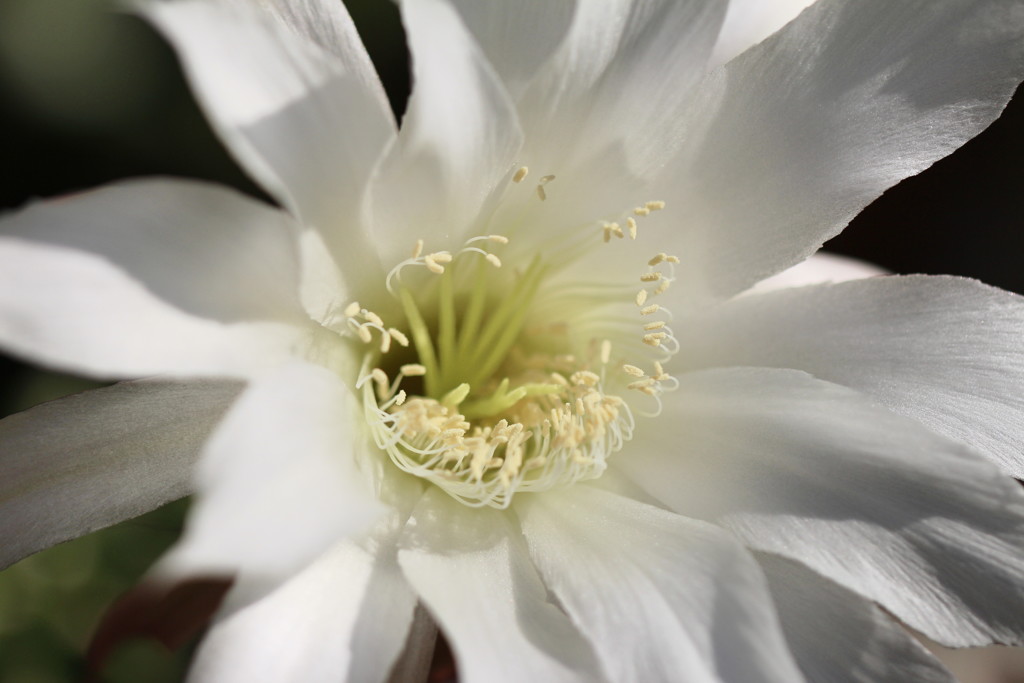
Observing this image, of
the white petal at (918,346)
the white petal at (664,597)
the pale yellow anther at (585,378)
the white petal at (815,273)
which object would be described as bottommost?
the white petal at (664,597)

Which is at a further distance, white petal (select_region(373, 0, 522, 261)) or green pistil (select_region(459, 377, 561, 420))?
green pistil (select_region(459, 377, 561, 420))

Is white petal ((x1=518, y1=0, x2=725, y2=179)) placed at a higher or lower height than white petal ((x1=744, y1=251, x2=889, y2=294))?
A: higher

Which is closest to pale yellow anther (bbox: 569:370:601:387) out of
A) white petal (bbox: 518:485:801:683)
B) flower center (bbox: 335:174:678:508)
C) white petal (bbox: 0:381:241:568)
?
flower center (bbox: 335:174:678:508)

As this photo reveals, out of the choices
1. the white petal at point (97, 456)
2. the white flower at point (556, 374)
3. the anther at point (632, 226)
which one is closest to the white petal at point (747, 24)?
the white flower at point (556, 374)

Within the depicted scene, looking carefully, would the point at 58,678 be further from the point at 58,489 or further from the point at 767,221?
the point at 767,221

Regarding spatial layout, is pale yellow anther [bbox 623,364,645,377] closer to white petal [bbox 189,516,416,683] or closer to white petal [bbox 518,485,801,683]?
white petal [bbox 518,485,801,683]

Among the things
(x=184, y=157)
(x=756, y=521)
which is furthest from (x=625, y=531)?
(x=184, y=157)

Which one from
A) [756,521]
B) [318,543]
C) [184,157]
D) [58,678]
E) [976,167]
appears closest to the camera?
[318,543]

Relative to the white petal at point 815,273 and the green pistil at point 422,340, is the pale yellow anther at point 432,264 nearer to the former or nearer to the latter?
the green pistil at point 422,340
